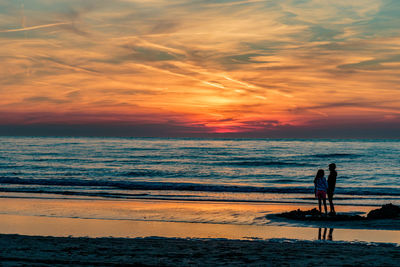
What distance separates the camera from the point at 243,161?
53.7 metres

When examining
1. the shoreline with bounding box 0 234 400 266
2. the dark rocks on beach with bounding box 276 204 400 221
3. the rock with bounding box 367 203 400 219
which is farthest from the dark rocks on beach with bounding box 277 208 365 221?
the shoreline with bounding box 0 234 400 266

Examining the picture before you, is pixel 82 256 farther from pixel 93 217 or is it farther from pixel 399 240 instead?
pixel 399 240

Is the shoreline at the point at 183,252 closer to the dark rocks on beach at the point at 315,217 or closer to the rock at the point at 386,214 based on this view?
the dark rocks on beach at the point at 315,217

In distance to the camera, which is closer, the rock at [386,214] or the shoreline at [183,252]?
the shoreline at [183,252]

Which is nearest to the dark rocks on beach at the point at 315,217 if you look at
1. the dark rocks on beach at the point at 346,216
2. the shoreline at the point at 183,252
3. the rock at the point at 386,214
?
the dark rocks on beach at the point at 346,216

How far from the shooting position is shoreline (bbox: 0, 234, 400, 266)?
796 centimetres

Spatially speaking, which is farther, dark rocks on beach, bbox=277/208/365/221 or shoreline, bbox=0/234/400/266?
dark rocks on beach, bbox=277/208/365/221

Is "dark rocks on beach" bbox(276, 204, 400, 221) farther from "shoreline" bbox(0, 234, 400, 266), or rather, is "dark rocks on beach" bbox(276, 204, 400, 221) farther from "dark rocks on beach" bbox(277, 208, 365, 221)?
"shoreline" bbox(0, 234, 400, 266)

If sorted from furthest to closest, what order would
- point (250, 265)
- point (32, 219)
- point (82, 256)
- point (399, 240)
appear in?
1. point (32, 219)
2. point (399, 240)
3. point (82, 256)
4. point (250, 265)

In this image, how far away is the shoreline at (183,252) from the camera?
796 cm

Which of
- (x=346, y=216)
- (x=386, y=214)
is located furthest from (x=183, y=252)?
(x=386, y=214)

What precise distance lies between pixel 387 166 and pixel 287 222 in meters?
35.8

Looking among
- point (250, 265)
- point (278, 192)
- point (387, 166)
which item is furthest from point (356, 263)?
point (387, 166)

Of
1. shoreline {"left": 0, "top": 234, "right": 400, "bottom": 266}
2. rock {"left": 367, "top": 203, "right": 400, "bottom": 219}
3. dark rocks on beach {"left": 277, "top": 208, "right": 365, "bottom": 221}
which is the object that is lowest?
shoreline {"left": 0, "top": 234, "right": 400, "bottom": 266}
